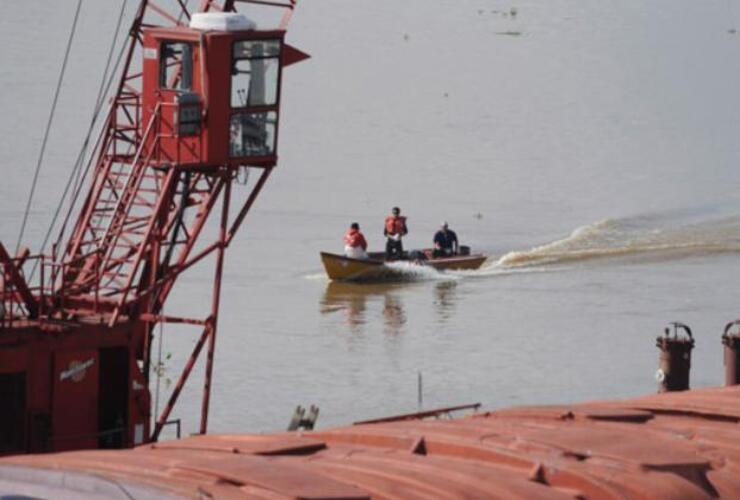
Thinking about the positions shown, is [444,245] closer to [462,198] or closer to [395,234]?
[395,234]

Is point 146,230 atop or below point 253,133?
below

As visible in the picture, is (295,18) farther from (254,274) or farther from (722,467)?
(722,467)

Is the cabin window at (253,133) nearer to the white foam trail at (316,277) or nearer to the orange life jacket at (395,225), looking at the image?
the orange life jacket at (395,225)

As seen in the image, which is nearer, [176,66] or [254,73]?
[254,73]

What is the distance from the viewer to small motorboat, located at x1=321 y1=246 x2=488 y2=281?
50.7 m

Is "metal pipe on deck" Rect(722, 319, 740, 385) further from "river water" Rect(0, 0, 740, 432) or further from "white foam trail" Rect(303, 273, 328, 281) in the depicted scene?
"white foam trail" Rect(303, 273, 328, 281)

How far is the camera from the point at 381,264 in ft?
169

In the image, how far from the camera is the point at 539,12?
395ft

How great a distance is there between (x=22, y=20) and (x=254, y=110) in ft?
231

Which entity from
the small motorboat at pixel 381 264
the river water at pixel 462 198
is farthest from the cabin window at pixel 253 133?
the small motorboat at pixel 381 264

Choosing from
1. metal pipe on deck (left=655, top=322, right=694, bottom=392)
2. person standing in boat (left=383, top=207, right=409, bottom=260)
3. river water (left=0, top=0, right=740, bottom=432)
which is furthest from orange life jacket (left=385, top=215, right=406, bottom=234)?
metal pipe on deck (left=655, top=322, right=694, bottom=392)

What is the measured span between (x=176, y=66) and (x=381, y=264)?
2164 centimetres

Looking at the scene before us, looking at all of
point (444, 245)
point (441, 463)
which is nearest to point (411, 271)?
point (444, 245)

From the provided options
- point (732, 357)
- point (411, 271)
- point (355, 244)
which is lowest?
point (732, 357)
